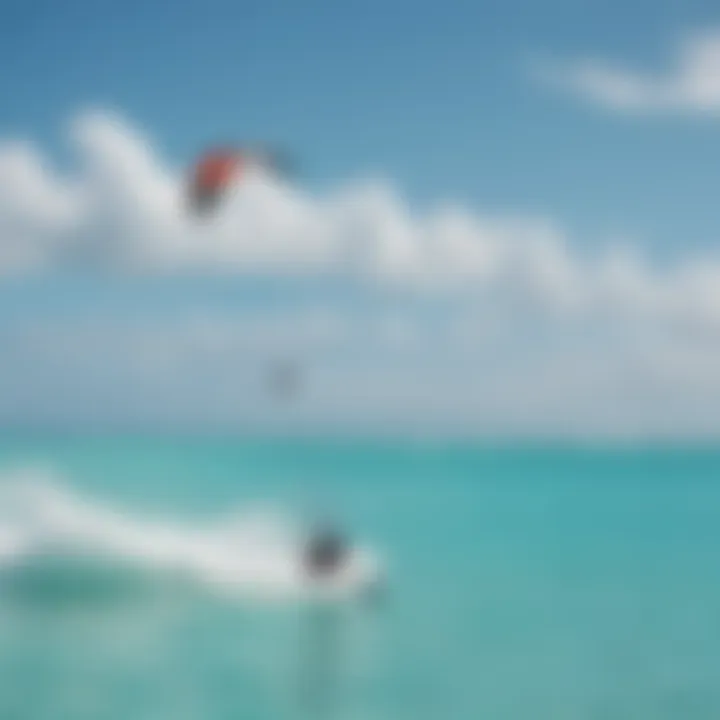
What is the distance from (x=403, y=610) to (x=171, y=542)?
136cm

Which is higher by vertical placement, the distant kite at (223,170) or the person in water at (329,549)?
the distant kite at (223,170)

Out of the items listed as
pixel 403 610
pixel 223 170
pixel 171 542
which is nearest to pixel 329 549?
pixel 403 610

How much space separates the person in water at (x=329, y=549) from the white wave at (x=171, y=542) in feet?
0.79

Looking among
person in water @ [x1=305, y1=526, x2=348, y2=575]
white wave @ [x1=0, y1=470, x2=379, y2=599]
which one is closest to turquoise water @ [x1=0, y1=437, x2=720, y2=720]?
white wave @ [x1=0, y1=470, x2=379, y2=599]

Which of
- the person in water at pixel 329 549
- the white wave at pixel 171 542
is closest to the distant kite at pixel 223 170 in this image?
the person in water at pixel 329 549

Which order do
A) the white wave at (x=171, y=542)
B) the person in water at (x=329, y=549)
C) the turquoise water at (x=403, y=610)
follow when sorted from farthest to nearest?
the white wave at (x=171, y=542)
the person in water at (x=329, y=549)
the turquoise water at (x=403, y=610)

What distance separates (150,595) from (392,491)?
126cm

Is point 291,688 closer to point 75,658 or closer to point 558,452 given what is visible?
point 75,658

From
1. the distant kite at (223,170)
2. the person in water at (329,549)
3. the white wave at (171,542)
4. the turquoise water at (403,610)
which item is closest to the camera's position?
the distant kite at (223,170)

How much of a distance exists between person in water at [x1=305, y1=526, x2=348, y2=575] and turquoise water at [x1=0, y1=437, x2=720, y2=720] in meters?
0.20

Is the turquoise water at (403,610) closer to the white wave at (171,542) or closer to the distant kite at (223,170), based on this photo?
the white wave at (171,542)

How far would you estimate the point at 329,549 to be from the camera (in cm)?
479

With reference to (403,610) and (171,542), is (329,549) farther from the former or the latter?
(171,542)

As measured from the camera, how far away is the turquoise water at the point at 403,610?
453 centimetres
